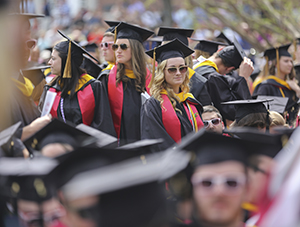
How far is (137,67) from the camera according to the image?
16.7ft

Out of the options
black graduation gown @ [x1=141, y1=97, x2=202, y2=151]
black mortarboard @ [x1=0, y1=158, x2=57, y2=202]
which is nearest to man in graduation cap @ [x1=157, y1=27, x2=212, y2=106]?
black graduation gown @ [x1=141, y1=97, x2=202, y2=151]

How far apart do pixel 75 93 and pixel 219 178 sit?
3345mm

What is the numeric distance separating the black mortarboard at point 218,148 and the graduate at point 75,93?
299 centimetres

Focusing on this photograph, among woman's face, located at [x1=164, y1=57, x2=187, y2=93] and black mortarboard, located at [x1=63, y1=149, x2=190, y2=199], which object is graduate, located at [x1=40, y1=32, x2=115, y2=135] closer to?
woman's face, located at [x1=164, y1=57, x2=187, y2=93]

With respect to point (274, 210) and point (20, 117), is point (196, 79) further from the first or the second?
point (274, 210)

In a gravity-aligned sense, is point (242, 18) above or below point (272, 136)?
above

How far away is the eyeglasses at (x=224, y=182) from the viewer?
1.69 metres

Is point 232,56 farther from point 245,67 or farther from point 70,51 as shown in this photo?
point 70,51

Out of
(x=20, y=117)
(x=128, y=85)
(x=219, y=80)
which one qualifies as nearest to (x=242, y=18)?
(x=219, y=80)

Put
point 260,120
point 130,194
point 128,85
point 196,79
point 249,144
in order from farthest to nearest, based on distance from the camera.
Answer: point 196,79, point 128,85, point 260,120, point 249,144, point 130,194

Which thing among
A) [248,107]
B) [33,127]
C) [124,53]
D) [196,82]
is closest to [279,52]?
[196,82]

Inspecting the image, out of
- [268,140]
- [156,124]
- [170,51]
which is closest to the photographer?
[268,140]

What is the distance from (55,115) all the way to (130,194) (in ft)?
10.6

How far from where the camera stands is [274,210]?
4.77ft
